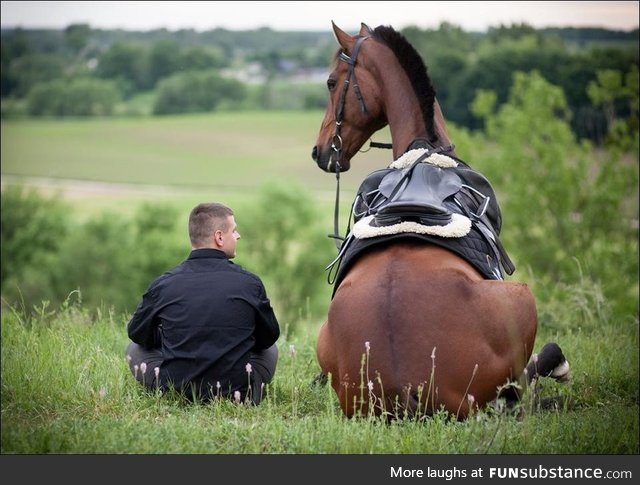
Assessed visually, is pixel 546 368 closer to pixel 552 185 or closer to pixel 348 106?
pixel 348 106

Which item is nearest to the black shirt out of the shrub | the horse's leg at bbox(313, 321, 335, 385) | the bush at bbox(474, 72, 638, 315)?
the horse's leg at bbox(313, 321, 335, 385)

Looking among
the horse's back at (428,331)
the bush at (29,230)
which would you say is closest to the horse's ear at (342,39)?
the horse's back at (428,331)

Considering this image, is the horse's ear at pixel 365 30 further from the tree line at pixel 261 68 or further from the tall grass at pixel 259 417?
the tree line at pixel 261 68

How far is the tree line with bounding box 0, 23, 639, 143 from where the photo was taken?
157 feet

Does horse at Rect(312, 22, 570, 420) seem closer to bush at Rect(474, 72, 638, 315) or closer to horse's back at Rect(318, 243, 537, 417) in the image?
horse's back at Rect(318, 243, 537, 417)

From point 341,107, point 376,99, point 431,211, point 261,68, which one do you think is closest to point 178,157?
point 261,68

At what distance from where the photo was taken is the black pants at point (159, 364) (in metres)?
6.16

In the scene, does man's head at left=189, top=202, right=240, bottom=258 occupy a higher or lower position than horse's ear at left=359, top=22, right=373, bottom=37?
lower

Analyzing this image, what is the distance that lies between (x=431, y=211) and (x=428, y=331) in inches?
32.0

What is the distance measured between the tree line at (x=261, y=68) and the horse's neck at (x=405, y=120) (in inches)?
1133

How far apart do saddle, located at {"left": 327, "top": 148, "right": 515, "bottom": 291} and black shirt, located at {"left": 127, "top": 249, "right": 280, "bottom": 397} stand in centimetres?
64

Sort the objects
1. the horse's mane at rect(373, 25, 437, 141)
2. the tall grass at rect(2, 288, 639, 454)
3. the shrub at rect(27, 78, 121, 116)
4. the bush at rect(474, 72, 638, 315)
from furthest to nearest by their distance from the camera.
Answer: the shrub at rect(27, 78, 121, 116), the bush at rect(474, 72, 638, 315), the horse's mane at rect(373, 25, 437, 141), the tall grass at rect(2, 288, 639, 454)

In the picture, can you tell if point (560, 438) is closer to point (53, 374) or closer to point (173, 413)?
point (173, 413)

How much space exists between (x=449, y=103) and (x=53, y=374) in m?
53.0
